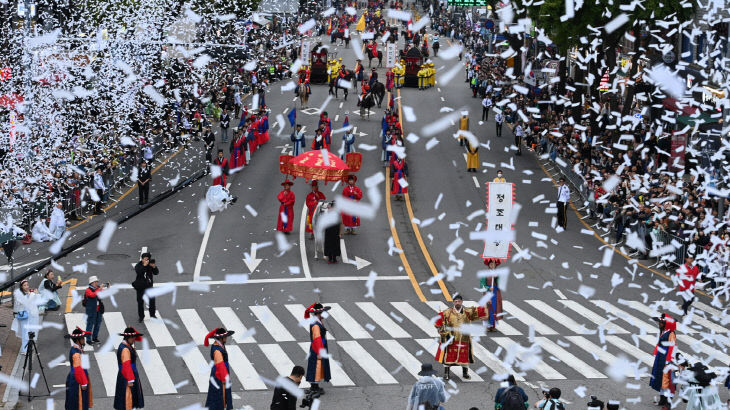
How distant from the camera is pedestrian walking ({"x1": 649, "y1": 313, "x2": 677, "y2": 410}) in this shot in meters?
19.1

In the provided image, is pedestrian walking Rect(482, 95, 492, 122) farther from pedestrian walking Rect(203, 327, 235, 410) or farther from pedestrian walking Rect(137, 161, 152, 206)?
pedestrian walking Rect(203, 327, 235, 410)

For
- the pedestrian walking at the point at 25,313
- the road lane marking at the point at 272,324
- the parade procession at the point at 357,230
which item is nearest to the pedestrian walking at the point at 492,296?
the parade procession at the point at 357,230

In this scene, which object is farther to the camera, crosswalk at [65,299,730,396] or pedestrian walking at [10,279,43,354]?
pedestrian walking at [10,279,43,354]

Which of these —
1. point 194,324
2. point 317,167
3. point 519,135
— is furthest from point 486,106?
point 194,324

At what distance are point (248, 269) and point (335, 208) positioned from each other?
2.96m

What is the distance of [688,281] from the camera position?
24.4 meters

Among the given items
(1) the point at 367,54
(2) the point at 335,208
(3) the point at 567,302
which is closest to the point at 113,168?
(2) the point at 335,208

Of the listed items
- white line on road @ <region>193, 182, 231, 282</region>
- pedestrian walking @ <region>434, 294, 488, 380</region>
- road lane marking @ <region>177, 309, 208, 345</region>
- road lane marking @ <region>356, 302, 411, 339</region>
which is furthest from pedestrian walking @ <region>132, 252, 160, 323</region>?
pedestrian walking @ <region>434, 294, 488, 380</region>

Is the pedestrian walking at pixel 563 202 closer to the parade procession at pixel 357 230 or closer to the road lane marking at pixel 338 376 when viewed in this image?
the parade procession at pixel 357 230

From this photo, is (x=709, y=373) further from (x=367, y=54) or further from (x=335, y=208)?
(x=367, y=54)

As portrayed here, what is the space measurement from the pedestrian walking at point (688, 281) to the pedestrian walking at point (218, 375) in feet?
36.7

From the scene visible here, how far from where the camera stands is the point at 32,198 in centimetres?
3250

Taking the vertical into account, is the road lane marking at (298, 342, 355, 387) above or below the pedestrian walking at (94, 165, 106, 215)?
above

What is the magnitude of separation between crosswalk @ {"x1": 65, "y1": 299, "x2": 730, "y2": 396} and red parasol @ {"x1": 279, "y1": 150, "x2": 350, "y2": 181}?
18.6 feet
